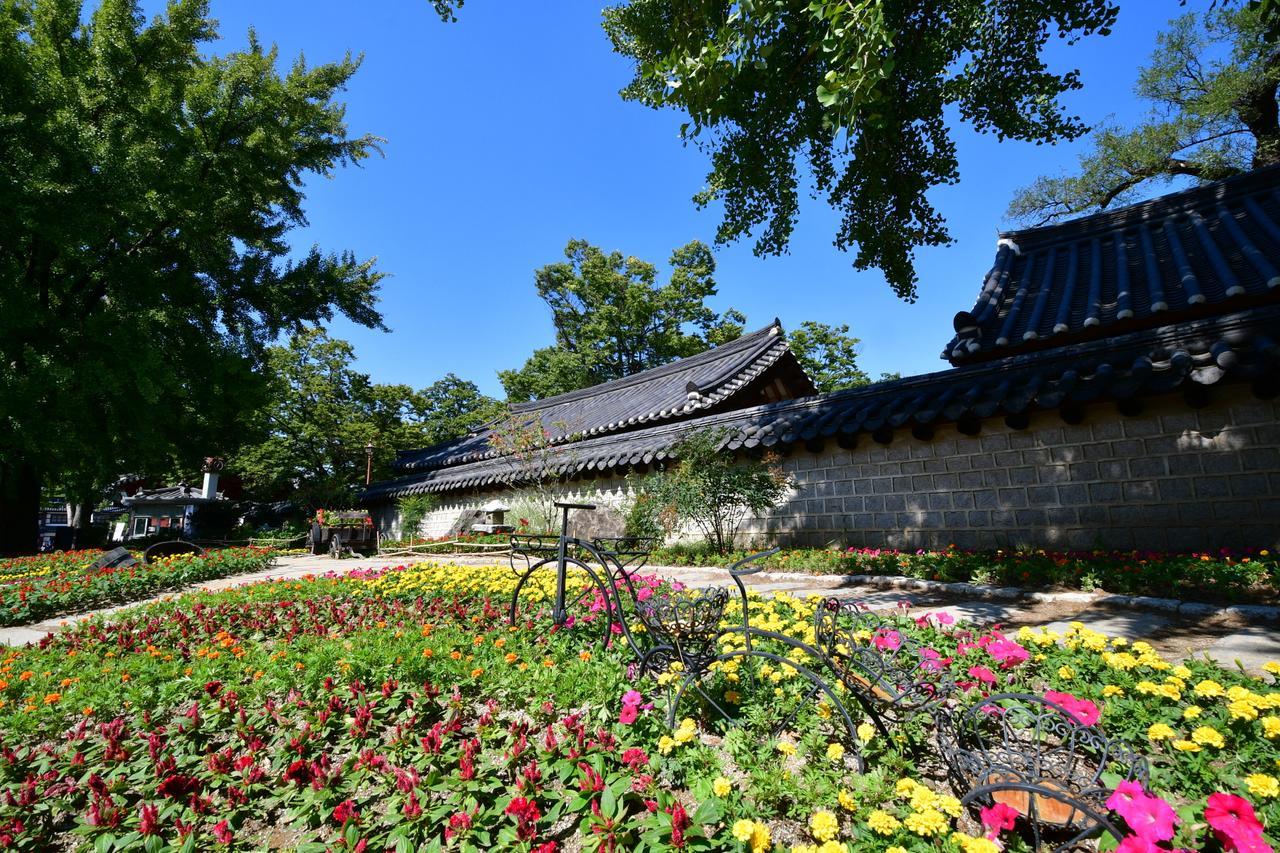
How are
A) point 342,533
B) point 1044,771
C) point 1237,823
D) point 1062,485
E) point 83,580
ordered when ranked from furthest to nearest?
point 342,533
point 83,580
point 1062,485
point 1044,771
point 1237,823

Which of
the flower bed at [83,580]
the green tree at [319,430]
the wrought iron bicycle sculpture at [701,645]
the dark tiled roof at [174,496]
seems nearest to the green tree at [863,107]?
the wrought iron bicycle sculpture at [701,645]

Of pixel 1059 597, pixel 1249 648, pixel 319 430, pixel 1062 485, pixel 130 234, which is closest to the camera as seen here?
pixel 1249 648

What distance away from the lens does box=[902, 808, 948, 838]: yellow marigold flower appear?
1413 millimetres

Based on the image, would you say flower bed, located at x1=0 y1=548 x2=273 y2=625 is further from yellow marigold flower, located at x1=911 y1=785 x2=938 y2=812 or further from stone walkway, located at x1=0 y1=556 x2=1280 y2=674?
yellow marigold flower, located at x1=911 y1=785 x2=938 y2=812

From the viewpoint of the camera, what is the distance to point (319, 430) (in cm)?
1934

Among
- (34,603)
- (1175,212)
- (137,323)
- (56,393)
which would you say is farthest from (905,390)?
(56,393)

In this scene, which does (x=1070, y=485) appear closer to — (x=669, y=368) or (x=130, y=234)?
(x=669, y=368)

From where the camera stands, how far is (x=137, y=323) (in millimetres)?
11531

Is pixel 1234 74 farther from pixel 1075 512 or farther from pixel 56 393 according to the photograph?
pixel 56 393

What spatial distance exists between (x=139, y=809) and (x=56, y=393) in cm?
1334

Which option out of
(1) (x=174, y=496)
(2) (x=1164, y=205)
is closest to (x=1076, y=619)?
(2) (x=1164, y=205)

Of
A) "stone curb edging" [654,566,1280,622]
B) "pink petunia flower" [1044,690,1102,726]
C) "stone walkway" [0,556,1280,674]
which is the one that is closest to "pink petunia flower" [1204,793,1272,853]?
"pink petunia flower" [1044,690,1102,726]

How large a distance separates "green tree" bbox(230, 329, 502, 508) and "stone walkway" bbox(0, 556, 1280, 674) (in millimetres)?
13760

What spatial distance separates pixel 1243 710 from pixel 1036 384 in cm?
496
